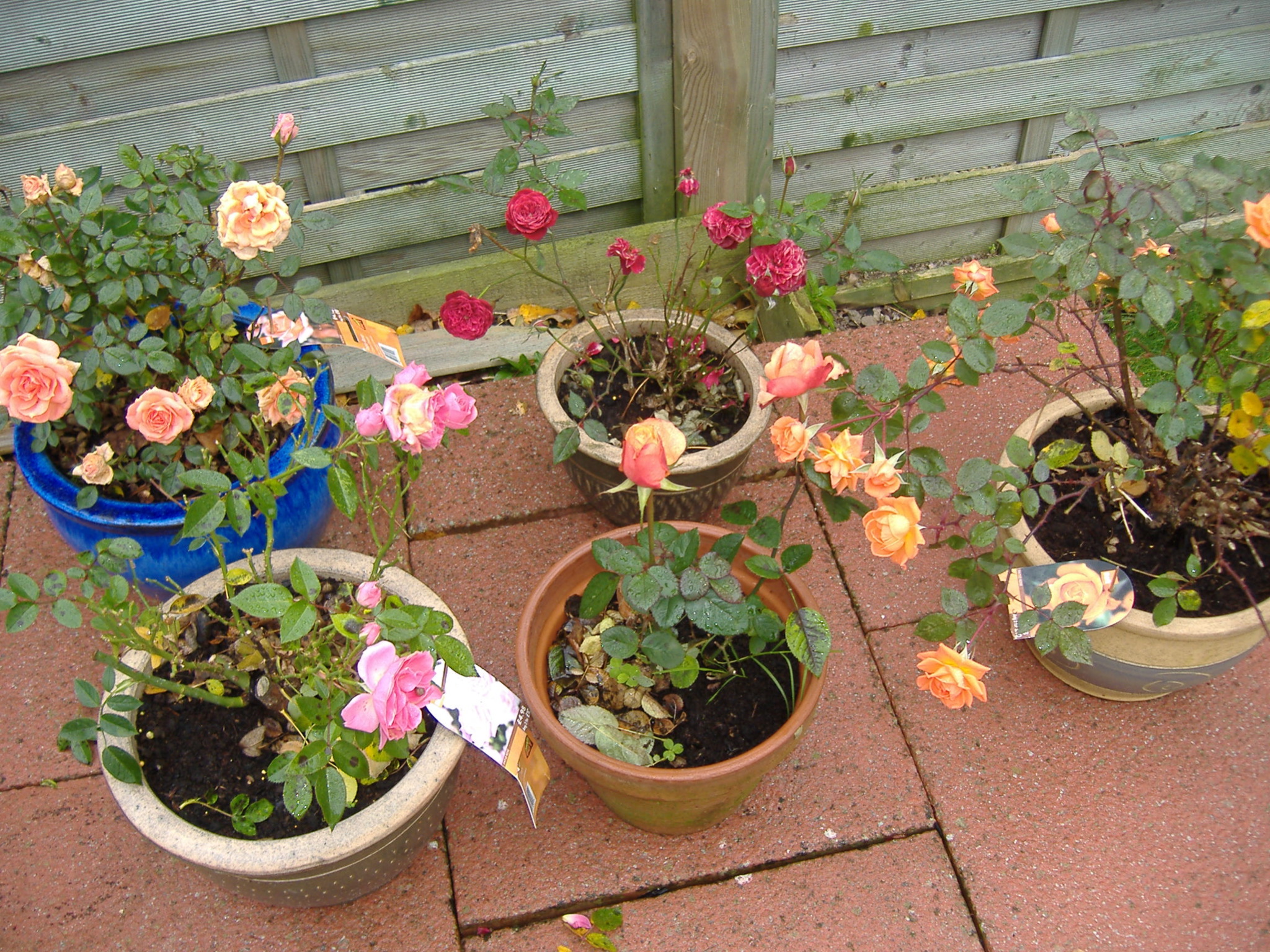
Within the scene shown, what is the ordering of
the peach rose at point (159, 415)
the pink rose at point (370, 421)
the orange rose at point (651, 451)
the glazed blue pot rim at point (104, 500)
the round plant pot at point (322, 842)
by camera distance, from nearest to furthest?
the orange rose at point (651, 451) → the pink rose at point (370, 421) → the round plant pot at point (322, 842) → the peach rose at point (159, 415) → the glazed blue pot rim at point (104, 500)

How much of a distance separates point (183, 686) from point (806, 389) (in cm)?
94

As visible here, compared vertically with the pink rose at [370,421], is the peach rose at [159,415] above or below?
below

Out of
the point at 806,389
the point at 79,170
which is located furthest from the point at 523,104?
→ the point at 806,389

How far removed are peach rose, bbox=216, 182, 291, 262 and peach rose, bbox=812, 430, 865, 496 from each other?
800 mm

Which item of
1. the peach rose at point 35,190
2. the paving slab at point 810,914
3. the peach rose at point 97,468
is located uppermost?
the peach rose at point 35,190

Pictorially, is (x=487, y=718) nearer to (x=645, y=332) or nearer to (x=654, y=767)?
(x=654, y=767)

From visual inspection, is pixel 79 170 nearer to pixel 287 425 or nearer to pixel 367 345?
pixel 287 425

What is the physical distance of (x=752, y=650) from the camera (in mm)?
1396

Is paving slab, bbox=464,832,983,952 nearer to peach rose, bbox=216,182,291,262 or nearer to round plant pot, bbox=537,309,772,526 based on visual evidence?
round plant pot, bbox=537,309,772,526

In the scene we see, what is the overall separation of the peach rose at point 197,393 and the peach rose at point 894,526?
103 cm

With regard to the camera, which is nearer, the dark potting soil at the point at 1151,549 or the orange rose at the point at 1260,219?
the orange rose at the point at 1260,219

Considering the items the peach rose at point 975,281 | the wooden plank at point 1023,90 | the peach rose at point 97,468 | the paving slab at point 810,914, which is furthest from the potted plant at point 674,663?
the wooden plank at point 1023,90

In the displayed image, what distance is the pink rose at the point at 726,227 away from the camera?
1.57m

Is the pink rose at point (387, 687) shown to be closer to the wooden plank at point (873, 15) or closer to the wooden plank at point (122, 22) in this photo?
the wooden plank at point (122, 22)
